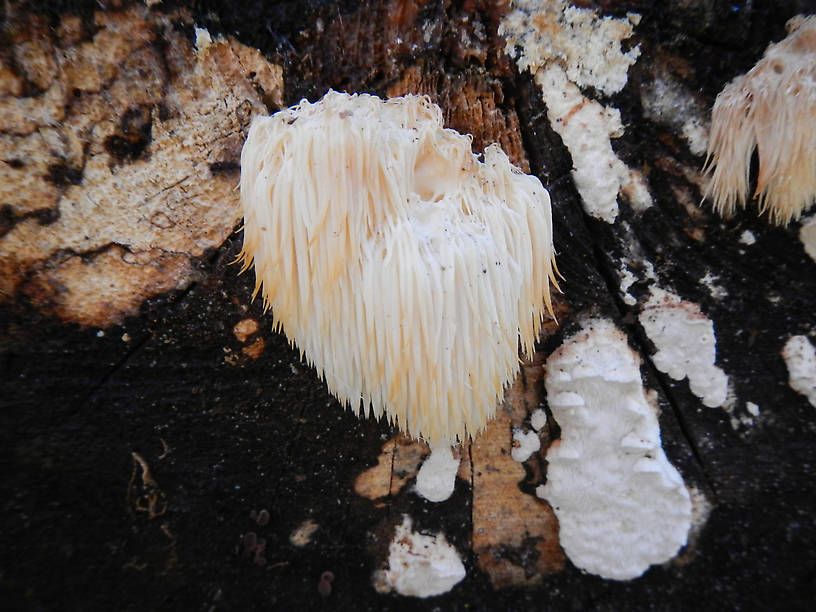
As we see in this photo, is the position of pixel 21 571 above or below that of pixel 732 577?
above

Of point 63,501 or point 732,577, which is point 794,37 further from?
point 63,501

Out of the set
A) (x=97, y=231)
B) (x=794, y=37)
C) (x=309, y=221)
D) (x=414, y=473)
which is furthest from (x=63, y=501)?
(x=794, y=37)

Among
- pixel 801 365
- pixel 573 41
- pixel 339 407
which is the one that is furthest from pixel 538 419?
pixel 573 41

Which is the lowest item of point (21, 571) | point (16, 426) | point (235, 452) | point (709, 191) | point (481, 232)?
point (21, 571)

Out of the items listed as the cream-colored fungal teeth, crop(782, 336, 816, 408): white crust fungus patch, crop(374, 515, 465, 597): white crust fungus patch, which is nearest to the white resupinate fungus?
the cream-colored fungal teeth

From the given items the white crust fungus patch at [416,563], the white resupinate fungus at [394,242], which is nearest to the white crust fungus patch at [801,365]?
the white resupinate fungus at [394,242]

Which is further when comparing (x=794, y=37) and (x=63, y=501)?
(x=63, y=501)

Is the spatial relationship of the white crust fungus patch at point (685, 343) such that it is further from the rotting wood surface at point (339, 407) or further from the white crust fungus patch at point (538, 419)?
the white crust fungus patch at point (538, 419)
